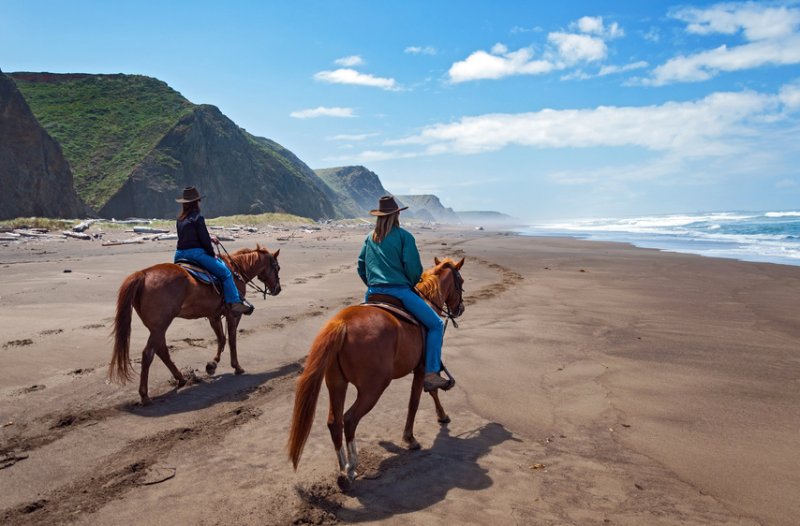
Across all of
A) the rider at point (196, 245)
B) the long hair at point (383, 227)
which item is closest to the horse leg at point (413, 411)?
the long hair at point (383, 227)

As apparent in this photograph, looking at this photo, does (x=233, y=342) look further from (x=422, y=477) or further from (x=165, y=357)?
(x=422, y=477)

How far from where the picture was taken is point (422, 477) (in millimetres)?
4566

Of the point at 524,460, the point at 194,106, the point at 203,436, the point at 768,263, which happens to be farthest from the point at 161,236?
the point at 194,106

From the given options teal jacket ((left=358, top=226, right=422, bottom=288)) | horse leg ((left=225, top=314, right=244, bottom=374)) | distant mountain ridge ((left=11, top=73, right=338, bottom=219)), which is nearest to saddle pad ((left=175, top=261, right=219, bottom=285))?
horse leg ((left=225, top=314, right=244, bottom=374))

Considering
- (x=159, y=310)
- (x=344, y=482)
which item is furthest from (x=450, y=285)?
(x=159, y=310)

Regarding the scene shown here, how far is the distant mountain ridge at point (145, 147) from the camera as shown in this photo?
52594 mm

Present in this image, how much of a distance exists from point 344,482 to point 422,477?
732mm

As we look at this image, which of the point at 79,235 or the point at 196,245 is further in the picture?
the point at 79,235

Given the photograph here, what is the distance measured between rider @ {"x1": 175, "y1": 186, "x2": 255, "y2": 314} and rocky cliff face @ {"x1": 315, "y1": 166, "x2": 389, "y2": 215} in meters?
170

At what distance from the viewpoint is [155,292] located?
705 cm

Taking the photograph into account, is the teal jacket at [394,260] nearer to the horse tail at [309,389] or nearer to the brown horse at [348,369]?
the brown horse at [348,369]

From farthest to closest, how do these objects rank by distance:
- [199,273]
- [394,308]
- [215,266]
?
[215,266] → [199,273] → [394,308]

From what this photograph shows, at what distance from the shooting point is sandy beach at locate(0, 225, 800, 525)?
160 inches

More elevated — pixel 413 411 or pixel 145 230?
pixel 145 230
